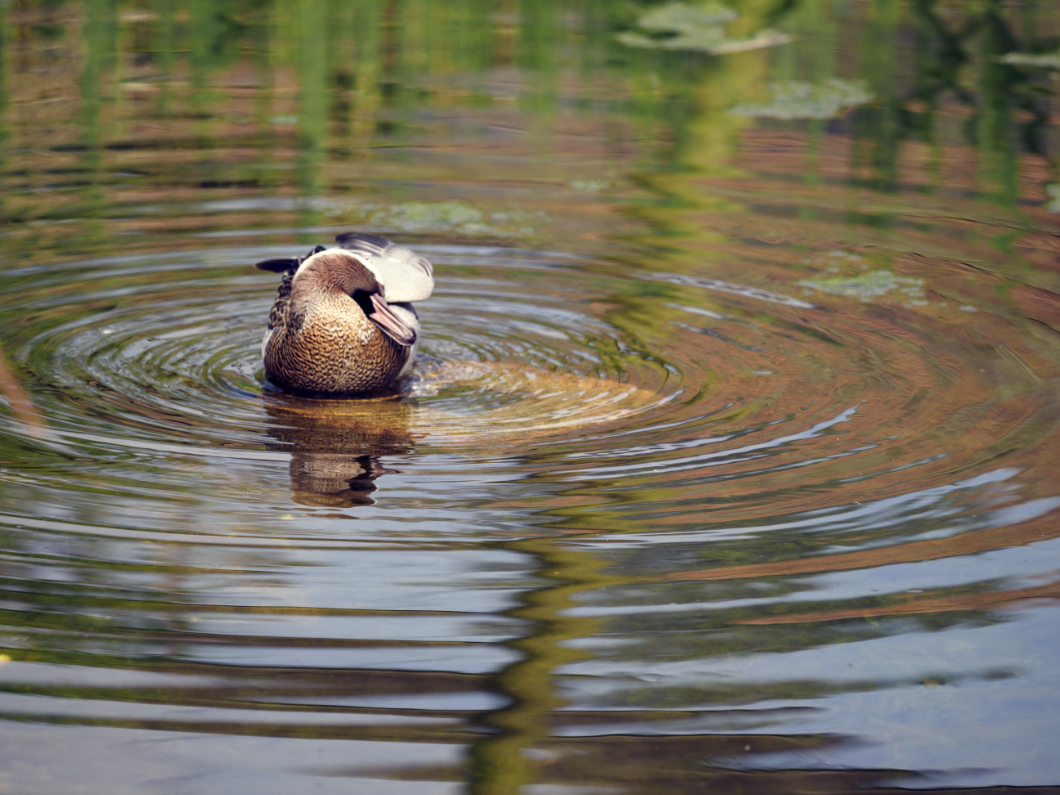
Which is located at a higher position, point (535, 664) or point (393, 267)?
point (393, 267)

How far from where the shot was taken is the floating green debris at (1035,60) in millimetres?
10789

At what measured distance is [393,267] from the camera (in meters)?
6.20

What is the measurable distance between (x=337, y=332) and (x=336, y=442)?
0.77 meters

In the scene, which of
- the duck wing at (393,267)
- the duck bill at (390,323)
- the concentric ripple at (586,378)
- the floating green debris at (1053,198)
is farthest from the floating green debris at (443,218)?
the floating green debris at (1053,198)

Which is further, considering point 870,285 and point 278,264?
point 870,285

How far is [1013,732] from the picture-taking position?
3014 mm

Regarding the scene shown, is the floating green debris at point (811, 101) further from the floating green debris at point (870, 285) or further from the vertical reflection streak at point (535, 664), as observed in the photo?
the vertical reflection streak at point (535, 664)

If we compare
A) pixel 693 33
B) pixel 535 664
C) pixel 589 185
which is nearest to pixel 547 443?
pixel 535 664

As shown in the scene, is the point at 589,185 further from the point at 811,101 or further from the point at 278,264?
the point at 278,264

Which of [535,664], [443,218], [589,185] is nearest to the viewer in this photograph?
[535,664]

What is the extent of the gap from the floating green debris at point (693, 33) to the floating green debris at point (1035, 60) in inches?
80.4

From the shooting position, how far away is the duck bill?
18.2 feet

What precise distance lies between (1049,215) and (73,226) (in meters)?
6.12

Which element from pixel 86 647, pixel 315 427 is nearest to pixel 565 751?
pixel 86 647
